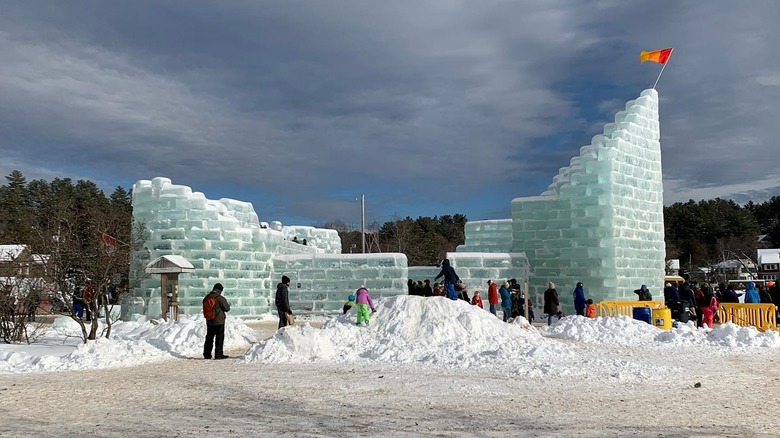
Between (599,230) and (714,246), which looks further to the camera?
(714,246)

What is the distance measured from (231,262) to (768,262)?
217ft

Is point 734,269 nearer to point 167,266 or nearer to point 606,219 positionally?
point 606,219

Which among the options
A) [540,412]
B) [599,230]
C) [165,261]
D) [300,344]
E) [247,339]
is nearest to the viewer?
[540,412]

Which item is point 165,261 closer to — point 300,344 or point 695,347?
point 300,344

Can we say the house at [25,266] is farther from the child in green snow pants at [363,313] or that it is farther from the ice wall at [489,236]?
the ice wall at [489,236]

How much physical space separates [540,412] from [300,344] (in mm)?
6518

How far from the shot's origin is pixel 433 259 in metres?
68.2

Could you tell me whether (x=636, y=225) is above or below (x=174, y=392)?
above

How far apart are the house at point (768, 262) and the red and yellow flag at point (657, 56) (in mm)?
53903

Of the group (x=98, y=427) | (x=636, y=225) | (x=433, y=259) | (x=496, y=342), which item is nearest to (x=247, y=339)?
(x=496, y=342)

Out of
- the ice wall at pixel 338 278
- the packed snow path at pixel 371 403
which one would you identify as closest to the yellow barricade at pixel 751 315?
the packed snow path at pixel 371 403

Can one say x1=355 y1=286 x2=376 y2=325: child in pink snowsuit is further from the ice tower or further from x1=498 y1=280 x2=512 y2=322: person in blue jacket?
the ice tower

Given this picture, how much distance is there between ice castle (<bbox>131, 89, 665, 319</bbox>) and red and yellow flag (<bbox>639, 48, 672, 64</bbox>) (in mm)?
1272

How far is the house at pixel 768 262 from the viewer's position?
245 ft
